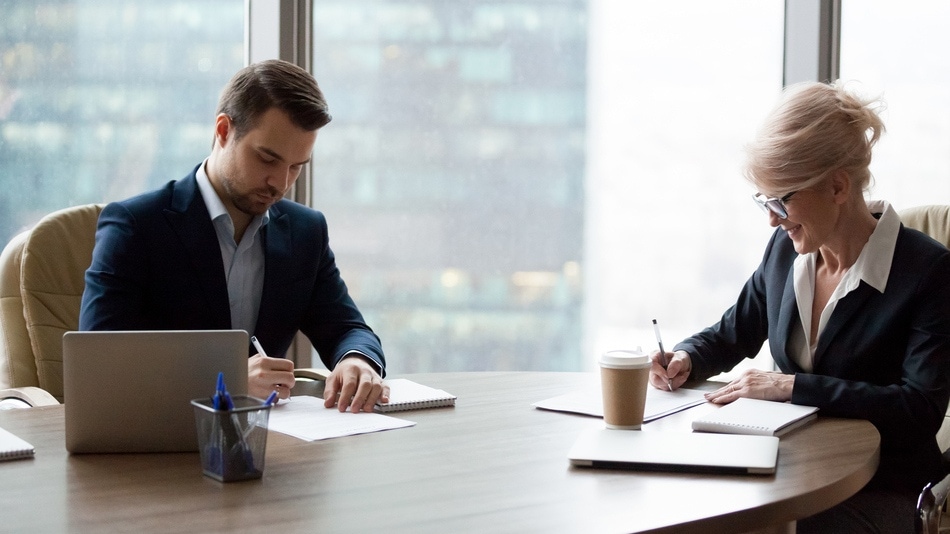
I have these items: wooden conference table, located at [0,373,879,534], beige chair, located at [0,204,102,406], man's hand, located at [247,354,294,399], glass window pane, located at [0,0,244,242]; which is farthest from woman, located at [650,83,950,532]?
glass window pane, located at [0,0,244,242]

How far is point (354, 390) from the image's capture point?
179 centimetres

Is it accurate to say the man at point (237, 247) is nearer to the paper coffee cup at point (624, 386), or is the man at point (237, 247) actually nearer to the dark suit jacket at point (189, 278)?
the dark suit jacket at point (189, 278)

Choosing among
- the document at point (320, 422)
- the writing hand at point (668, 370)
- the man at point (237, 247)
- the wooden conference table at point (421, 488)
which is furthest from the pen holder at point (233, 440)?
the writing hand at point (668, 370)

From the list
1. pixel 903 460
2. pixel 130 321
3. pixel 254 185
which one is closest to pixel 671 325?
pixel 903 460

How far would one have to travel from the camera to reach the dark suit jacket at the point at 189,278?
78.6 inches

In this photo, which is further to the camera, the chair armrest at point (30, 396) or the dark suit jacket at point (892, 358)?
the chair armrest at point (30, 396)

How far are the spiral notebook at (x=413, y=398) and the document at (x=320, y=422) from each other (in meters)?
0.05

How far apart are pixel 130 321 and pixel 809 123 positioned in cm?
150

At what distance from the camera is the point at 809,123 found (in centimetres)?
195

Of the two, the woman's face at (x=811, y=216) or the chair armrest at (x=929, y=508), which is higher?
the woman's face at (x=811, y=216)

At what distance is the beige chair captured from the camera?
241cm

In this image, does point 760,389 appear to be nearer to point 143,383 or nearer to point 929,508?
point 929,508

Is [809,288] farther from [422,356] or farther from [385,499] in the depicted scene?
[422,356]

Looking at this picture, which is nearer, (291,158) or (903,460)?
(903,460)
